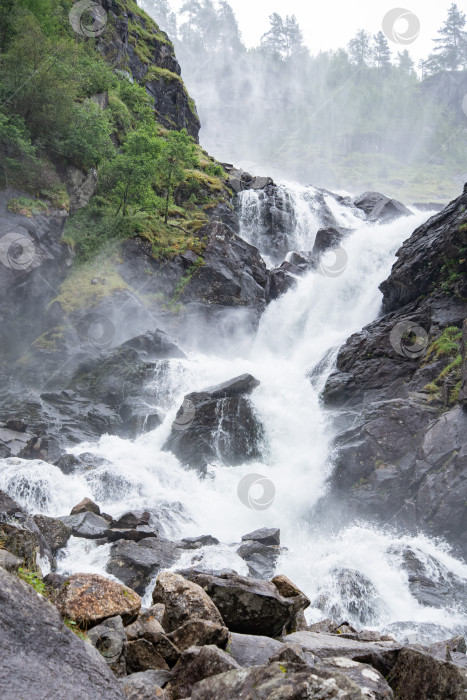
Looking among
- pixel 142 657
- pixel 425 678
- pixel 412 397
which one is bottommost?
pixel 142 657

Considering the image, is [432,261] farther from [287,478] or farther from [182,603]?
[182,603]

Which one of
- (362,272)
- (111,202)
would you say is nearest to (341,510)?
(362,272)

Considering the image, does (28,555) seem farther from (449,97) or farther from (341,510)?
(449,97)

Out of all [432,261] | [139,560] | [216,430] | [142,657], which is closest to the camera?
[142,657]

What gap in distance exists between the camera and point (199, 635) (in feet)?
13.6

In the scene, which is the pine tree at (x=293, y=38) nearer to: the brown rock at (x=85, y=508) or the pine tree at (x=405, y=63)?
the pine tree at (x=405, y=63)

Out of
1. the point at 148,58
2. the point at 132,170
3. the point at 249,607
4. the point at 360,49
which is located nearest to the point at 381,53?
the point at 360,49

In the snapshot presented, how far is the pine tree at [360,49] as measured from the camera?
92.4m

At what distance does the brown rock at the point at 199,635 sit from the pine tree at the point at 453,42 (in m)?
106

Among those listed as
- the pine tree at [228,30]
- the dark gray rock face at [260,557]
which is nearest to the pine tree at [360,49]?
the pine tree at [228,30]

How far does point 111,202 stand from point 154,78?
21.8 m

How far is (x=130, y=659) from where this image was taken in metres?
3.95

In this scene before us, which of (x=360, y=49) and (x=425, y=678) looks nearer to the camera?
(x=425, y=678)

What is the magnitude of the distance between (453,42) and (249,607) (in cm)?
10894
